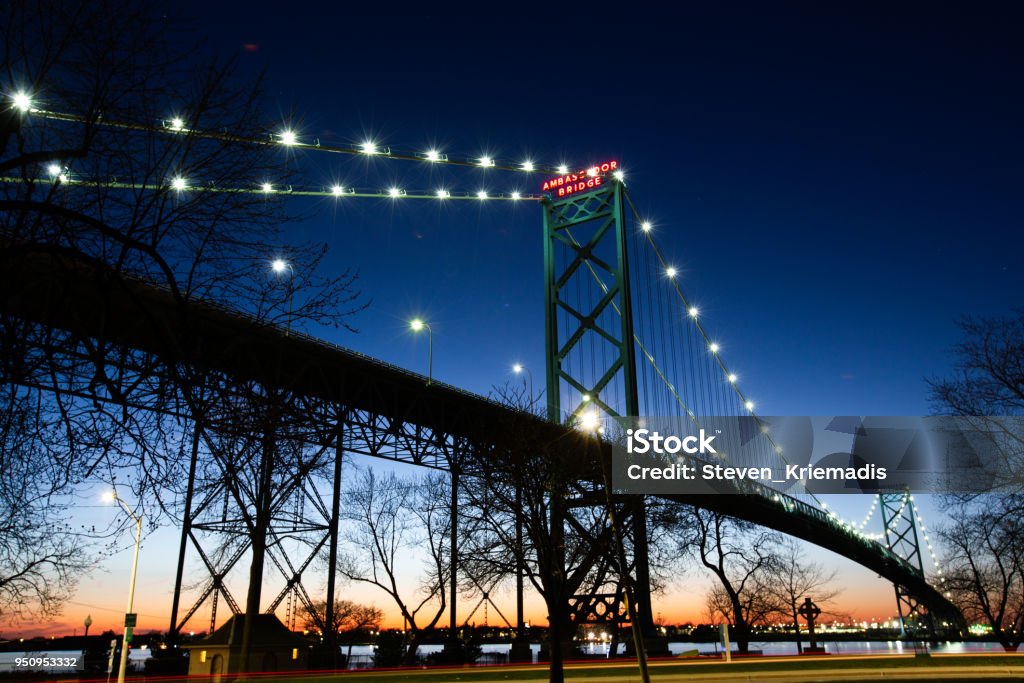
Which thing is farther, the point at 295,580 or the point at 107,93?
the point at 295,580

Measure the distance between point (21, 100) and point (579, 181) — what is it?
151 feet

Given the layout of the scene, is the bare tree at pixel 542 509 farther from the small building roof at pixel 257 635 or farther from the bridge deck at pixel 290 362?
the small building roof at pixel 257 635

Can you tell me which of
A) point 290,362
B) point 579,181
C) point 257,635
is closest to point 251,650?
point 257,635

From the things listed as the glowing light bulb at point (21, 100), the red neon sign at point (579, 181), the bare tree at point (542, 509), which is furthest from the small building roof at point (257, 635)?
the red neon sign at point (579, 181)

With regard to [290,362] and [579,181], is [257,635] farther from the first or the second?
[579,181]

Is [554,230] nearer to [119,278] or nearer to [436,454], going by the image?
[436,454]

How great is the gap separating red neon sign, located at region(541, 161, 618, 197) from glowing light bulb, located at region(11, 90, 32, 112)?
150 ft

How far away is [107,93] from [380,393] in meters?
29.0

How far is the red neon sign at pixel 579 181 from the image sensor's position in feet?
164

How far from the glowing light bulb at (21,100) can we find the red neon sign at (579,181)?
4557cm

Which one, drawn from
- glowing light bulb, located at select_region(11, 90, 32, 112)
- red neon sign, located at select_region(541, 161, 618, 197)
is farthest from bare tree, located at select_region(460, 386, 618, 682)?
red neon sign, located at select_region(541, 161, 618, 197)

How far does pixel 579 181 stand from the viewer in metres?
50.2

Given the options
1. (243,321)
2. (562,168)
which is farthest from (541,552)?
(562,168)

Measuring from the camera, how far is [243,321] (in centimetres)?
718
